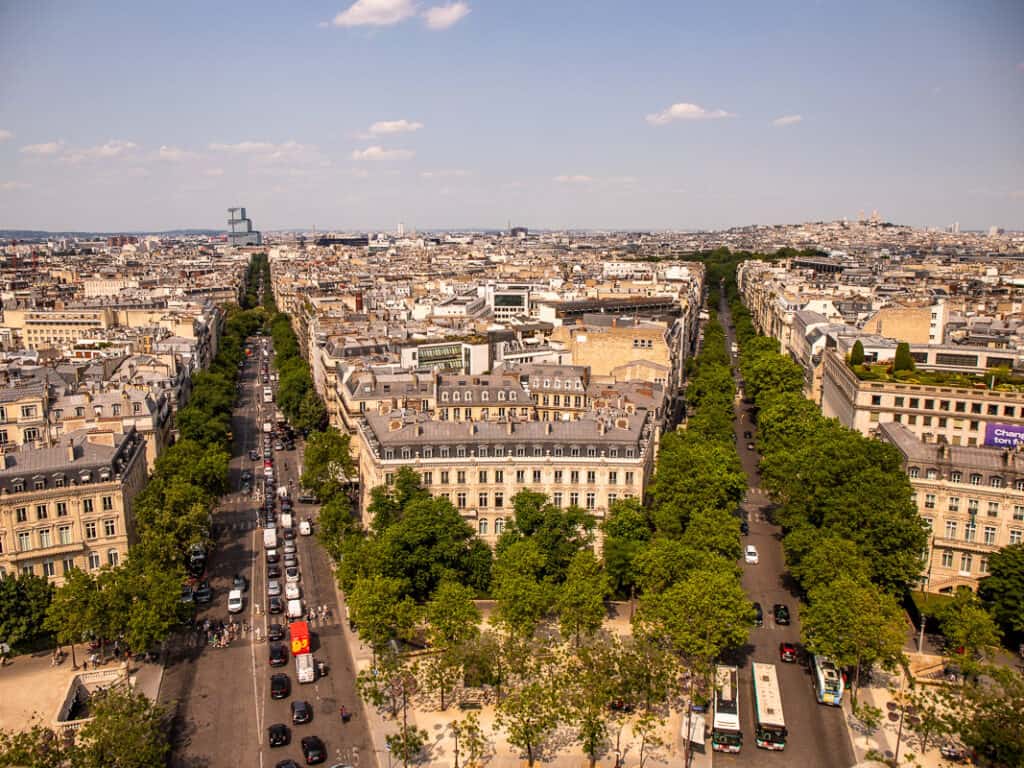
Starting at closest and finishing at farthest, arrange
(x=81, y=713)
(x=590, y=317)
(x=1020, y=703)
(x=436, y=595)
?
(x=1020, y=703), (x=81, y=713), (x=436, y=595), (x=590, y=317)

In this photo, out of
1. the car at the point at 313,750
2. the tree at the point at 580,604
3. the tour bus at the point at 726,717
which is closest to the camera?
the car at the point at 313,750

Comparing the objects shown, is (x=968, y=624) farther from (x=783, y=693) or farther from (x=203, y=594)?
(x=203, y=594)

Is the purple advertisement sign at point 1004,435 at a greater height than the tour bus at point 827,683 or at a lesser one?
greater

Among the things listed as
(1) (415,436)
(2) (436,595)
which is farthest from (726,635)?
(1) (415,436)

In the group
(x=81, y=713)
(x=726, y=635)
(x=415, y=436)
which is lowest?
(x=81, y=713)

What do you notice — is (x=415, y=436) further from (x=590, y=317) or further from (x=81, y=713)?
(x=590, y=317)

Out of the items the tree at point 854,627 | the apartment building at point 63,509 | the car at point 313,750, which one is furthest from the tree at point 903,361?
the apartment building at point 63,509

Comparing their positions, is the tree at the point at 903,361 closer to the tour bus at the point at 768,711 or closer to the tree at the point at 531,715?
the tour bus at the point at 768,711

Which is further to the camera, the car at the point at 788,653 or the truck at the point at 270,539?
the truck at the point at 270,539
